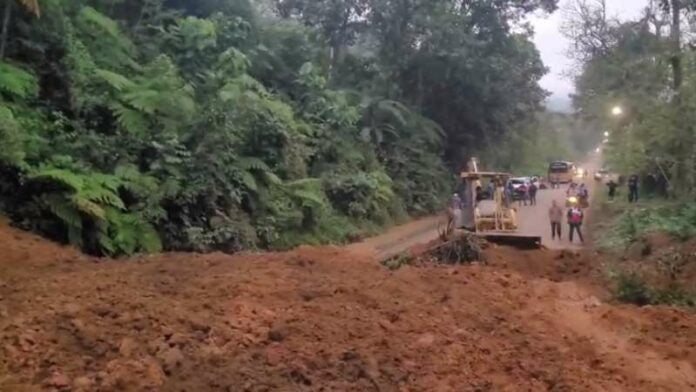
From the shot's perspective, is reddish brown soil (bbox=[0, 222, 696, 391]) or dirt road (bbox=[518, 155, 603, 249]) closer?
reddish brown soil (bbox=[0, 222, 696, 391])

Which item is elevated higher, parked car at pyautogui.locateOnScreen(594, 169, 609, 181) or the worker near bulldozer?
parked car at pyautogui.locateOnScreen(594, 169, 609, 181)

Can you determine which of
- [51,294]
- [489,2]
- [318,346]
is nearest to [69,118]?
[51,294]

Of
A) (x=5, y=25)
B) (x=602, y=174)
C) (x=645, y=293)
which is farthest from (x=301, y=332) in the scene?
(x=602, y=174)

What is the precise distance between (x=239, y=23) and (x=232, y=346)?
16.1 m

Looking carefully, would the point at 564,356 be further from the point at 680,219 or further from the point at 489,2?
the point at 489,2

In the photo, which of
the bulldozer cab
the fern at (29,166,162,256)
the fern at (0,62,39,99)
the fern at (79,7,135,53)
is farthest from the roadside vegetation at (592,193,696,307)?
the fern at (79,7,135,53)

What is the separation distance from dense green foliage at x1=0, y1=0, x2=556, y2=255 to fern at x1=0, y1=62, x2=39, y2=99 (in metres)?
0.04

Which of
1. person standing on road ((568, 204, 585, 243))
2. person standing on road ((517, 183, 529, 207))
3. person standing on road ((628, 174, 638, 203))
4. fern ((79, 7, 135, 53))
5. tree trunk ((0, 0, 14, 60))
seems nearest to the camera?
tree trunk ((0, 0, 14, 60))

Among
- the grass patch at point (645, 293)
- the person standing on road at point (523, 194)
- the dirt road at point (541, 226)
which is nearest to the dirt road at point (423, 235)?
the dirt road at point (541, 226)

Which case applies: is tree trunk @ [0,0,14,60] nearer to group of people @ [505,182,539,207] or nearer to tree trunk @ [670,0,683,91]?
tree trunk @ [670,0,683,91]

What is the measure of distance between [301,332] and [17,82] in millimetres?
7955

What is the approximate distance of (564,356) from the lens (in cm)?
714

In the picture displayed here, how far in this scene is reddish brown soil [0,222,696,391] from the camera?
20.6 feet

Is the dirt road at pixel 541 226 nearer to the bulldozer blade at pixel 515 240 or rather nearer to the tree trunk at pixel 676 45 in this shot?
the bulldozer blade at pixel 515 240
